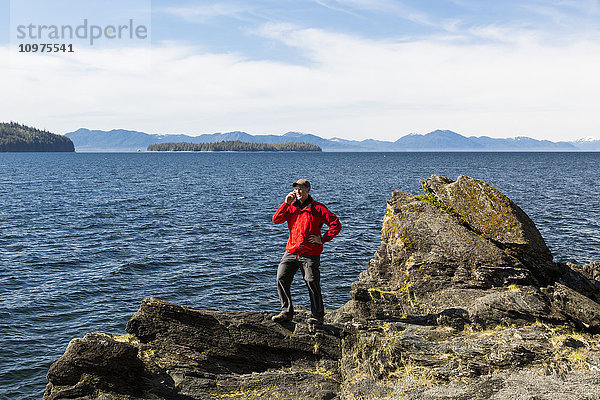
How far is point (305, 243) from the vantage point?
35.4 feet

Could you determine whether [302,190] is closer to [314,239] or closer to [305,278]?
[314,239]

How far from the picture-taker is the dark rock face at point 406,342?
340 inches

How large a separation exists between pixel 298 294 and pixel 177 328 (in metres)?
12.6

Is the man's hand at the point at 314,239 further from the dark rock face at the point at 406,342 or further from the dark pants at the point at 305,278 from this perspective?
the dark rock face at the point at 406,342

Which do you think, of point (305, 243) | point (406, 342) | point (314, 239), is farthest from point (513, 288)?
point (305, 243)

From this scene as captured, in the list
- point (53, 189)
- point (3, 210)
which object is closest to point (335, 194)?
point (3, 210)

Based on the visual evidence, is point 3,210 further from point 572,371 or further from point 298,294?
point 572,371

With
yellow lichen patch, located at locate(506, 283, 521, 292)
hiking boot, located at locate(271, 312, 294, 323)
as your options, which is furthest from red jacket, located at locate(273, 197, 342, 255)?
yellow lichen patch, located at locate(506, 283, 521, 292)

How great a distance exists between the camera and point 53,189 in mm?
72750

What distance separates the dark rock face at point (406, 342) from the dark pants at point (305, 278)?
1.76 ft

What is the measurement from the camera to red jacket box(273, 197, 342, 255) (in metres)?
10.8

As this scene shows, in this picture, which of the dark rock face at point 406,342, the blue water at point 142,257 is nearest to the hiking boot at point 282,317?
the dark rock face at point 406,342

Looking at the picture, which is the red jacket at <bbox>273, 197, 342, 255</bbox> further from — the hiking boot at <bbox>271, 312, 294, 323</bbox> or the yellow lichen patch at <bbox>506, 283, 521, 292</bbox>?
the yellow lichen patch at <bbox>506, 283, 521, 292</bbox>

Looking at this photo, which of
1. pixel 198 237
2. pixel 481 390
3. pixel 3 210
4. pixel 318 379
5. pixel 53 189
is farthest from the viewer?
pixel 53 189
